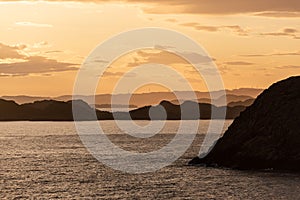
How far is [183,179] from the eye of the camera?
93062mm

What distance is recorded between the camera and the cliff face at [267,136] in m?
101

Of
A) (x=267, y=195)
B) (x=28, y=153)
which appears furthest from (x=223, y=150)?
(x=28, y=153)

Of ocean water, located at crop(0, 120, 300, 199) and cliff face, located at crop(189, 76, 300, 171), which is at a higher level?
cliff face, located at crop(189, 76, 300, 171)

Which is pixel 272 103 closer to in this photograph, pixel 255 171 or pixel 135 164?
pixel 255 171

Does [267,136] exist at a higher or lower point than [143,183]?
higher

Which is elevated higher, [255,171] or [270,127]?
[270,127]

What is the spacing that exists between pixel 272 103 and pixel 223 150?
1440 centimetres

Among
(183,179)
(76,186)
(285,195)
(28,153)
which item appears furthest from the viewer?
(28,153)

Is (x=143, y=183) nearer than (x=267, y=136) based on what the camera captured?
Yes

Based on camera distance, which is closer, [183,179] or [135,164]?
[183,179]

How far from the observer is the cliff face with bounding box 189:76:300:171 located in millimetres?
101250

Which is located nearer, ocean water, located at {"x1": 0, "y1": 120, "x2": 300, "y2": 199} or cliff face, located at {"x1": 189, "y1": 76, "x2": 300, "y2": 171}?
ocean water, located at {"x1": 0, "y1": 120, "x2": 300, "y2": 199}

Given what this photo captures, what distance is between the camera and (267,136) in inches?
4215

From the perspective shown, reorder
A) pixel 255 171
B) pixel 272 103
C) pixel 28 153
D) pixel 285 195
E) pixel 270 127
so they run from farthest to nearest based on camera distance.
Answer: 1. pixel 28 153
2. pixel 272 103
3. pixel 270 127
4. pixel 255 171
5. pixel 285 195
